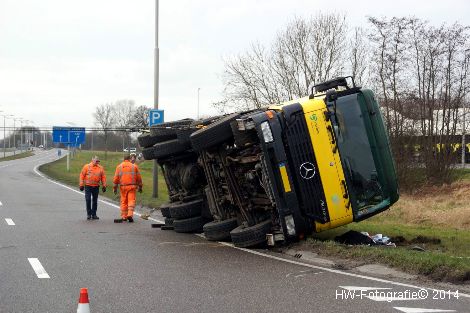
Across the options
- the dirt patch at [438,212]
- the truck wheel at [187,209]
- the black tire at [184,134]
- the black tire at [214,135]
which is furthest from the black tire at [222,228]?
the dirt patch at [438,212]

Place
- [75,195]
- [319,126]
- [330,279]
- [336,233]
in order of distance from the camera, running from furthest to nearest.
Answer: [75,195] → [336,233] → [319,126] → [330,279]

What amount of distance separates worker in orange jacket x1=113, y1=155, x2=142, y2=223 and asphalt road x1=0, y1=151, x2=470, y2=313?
2.74 m

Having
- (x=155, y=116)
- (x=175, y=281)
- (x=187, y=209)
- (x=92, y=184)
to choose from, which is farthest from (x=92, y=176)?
(x=175, y=281)

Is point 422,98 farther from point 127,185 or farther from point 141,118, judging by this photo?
point 141,118

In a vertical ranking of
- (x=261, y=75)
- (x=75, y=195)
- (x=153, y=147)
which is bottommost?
(x=75, y=195)

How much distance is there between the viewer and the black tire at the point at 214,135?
33.6 feet

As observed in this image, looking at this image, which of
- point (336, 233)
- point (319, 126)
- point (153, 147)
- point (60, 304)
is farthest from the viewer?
point (153, 147)

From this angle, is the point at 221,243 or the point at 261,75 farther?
the point at 261,75

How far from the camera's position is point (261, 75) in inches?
1253

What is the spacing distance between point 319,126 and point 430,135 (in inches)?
853

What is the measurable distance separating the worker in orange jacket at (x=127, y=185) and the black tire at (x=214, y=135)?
4.93 meters

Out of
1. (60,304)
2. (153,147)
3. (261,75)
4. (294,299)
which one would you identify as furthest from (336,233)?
(261,75)

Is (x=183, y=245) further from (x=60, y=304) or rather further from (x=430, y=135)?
(x=430, y=135)

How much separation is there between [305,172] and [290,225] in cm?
84
